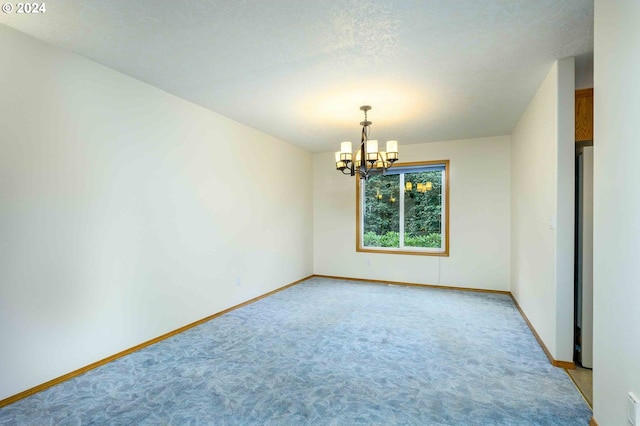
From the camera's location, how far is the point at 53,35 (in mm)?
2234

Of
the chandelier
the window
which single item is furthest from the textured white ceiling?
the window

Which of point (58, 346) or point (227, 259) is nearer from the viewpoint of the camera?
point (58, 346)

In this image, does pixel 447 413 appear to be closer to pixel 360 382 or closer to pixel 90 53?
pixel 360 382

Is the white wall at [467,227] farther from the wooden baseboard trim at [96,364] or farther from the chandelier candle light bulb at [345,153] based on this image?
Result: the wooden baseboard trim at [96,364]

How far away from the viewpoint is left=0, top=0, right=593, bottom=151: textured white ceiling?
1929mm

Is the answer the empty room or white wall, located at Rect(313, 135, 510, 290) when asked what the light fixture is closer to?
white wall, located at Rect(313, 135, 510, 290)

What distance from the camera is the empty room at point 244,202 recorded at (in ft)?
6.22

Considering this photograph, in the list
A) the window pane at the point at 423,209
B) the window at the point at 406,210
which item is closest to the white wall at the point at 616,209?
the window at the point at 406,210

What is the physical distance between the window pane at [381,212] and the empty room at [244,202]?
168 cm

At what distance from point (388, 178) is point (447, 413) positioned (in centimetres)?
443

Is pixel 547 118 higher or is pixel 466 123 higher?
pixel 466 123

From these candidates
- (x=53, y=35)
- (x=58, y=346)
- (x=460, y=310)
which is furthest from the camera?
(x=460, y=310)

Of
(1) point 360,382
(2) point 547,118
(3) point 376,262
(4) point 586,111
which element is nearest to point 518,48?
(2) point 547,118

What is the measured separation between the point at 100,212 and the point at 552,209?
12.6ft
